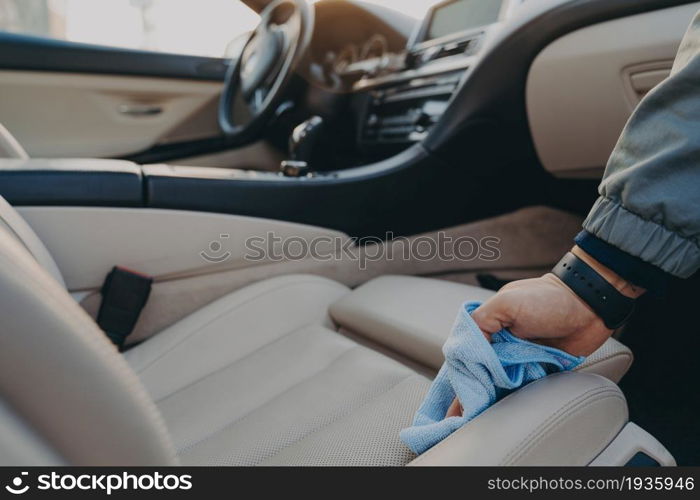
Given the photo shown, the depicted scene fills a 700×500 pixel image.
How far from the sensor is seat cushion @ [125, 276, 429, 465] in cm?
65

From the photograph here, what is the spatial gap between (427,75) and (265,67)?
0.46m

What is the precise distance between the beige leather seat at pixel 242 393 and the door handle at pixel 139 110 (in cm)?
132

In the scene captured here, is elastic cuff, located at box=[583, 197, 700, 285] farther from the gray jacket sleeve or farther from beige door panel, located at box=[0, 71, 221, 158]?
beige door panel, located at box=[0, 71, 221, 158]

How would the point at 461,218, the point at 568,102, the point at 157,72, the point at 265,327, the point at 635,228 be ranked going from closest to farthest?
the point at 635,228 → the point at 265,327 → the point at 568,102 → the point at 461,218 → the point at 157,72

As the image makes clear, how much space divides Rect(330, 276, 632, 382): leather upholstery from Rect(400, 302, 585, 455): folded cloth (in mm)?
199

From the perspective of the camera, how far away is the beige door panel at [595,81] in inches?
34.9

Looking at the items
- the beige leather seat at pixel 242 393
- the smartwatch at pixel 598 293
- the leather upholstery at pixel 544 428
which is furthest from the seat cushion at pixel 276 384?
the smartwatch at pixel 598 293

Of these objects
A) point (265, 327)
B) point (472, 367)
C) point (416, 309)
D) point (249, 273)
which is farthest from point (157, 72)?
point (472, 367)

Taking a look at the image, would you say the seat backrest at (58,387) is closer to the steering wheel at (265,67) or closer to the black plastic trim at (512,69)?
the black plastic trim at (512,69)

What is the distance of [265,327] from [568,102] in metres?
0.71

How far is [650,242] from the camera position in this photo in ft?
1.53

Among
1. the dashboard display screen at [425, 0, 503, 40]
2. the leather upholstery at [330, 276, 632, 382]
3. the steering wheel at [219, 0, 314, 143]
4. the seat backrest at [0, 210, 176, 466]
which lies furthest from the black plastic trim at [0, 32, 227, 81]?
the seat backrest at [0, 210, 176, 466]

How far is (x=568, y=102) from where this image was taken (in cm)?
105
